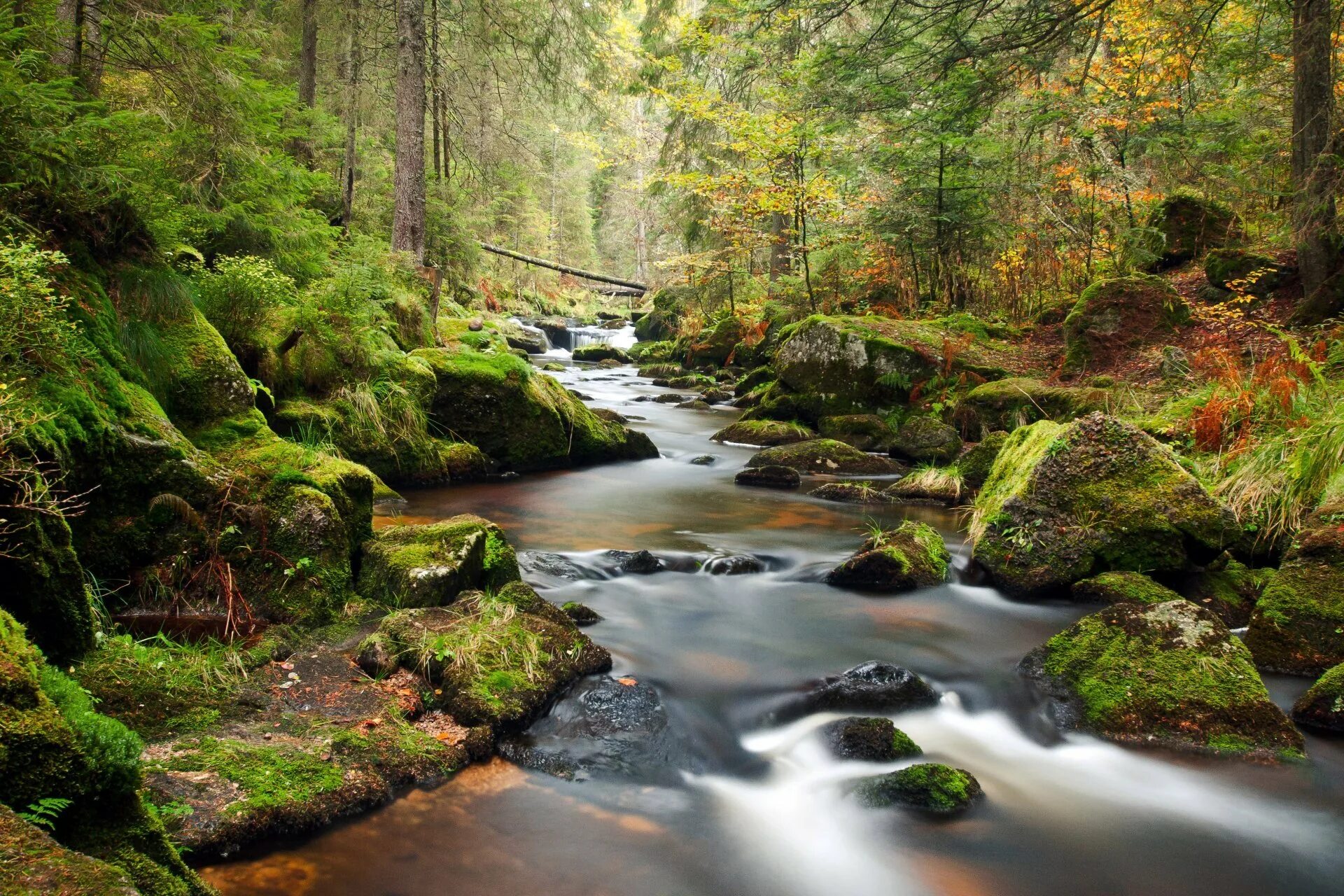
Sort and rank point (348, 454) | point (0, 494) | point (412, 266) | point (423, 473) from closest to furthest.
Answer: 1. point (0, 494)
2. point (348, 454)
3. point (423, 473)
4. point (412, 266)

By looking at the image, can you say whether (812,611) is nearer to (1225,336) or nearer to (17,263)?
(17,263)

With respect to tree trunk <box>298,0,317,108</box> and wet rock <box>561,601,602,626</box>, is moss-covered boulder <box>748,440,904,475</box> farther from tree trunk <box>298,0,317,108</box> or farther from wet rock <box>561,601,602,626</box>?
tree trunk <box>298,0,317,108</box>

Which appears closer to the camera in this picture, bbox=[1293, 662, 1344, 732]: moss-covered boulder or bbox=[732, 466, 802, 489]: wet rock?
bbox=[1293, 662, 1344, 732]: moss-covered boulder

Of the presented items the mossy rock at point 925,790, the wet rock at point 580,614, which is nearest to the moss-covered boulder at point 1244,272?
the mossy rock at point 925,790

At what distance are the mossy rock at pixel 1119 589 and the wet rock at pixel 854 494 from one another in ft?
10.8

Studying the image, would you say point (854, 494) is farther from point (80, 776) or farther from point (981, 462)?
point (80, 776)

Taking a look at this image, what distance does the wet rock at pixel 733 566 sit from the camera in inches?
264

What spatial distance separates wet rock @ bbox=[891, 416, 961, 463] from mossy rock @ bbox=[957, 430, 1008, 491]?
4.01ft

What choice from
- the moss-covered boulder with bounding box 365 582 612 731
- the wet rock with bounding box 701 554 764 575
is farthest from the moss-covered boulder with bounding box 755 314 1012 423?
the moss-covered boulder with bounding box 365 582 612 731

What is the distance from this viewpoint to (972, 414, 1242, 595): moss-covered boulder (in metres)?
5.72

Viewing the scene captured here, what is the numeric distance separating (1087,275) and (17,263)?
47.8ft

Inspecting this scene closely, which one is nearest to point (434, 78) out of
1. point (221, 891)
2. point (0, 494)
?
point (0, 494)

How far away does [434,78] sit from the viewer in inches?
506

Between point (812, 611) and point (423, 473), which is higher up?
point (423, 473)
